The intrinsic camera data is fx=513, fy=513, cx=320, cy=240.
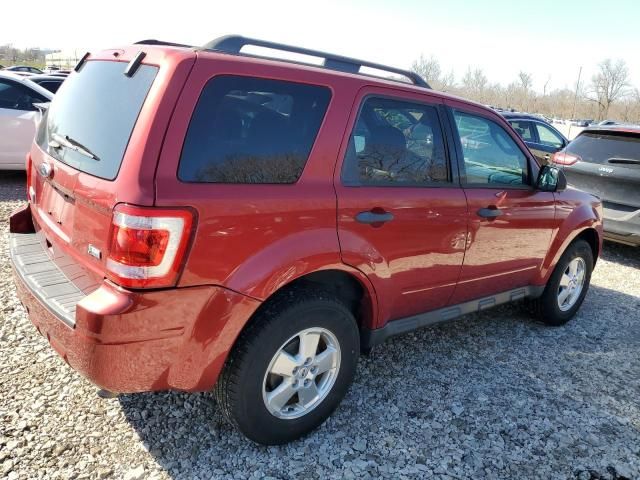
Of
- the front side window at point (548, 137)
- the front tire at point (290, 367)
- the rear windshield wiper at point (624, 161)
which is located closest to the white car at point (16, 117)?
the front tire at point (290, 367)

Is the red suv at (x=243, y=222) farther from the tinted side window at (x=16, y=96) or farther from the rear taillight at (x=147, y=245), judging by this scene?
the tinted side window at (x=16, y=96)

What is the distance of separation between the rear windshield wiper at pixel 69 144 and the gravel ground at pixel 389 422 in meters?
1.37

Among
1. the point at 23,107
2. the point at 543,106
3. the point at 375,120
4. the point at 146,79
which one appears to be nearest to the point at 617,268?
the point at 375,120

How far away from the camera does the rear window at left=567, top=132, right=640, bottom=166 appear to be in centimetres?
619

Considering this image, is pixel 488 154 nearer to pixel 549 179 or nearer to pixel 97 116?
pixel 549 179

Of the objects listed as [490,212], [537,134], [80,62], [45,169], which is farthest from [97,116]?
[537,134]

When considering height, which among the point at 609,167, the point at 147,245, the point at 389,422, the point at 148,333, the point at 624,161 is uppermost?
the point at 624,161

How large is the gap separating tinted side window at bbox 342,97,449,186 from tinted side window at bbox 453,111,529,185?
0.26 m

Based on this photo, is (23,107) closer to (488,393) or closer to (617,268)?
(488,393)

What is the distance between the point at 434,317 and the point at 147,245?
1.96m

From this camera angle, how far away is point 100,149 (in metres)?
2.19

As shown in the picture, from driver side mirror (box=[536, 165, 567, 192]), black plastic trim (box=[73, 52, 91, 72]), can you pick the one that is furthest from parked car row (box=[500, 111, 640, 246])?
black plastic trim (box=[73, 52, 91, 72])

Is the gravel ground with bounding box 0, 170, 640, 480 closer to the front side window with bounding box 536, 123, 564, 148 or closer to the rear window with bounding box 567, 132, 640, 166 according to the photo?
the rear window with bounding box 567, 132, 640, 166

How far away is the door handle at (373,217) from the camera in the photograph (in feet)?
8.49
